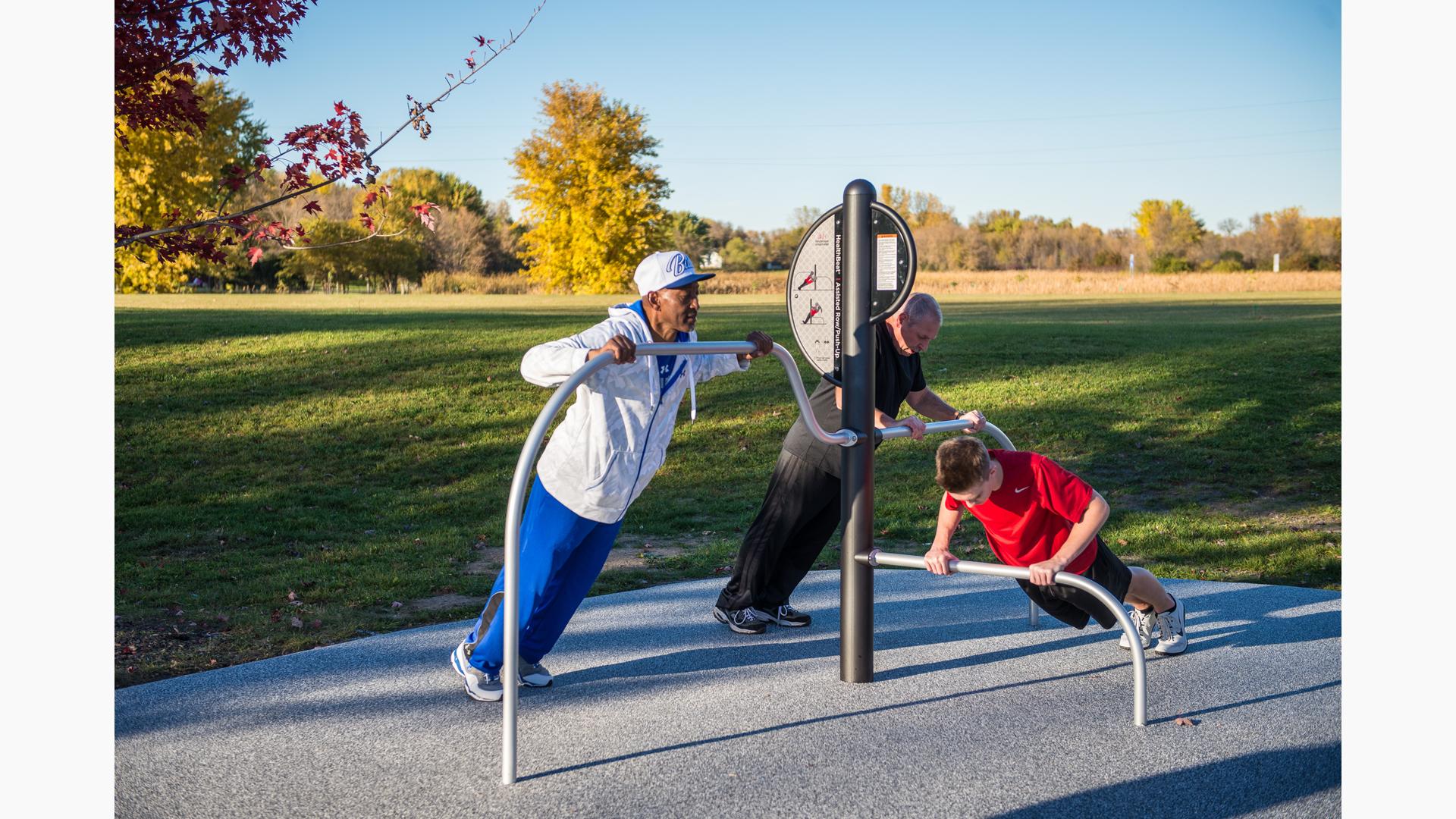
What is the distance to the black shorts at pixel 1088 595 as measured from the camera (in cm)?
411

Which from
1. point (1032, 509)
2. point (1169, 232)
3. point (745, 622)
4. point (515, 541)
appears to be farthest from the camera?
point (1169, 232)

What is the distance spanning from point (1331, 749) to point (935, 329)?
2079mm

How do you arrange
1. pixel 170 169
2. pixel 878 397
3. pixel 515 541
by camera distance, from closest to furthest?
pixel 515 541 < pixel 878 397 < pixel 170 169

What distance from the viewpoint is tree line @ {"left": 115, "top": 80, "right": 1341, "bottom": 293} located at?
78.3 feet

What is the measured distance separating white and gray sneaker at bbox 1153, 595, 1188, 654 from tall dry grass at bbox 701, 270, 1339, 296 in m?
32.4

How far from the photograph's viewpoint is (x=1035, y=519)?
13.3 ft

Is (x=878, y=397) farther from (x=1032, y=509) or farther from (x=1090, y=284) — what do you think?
(x=1090, y=284)

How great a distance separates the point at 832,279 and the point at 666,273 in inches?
32.7

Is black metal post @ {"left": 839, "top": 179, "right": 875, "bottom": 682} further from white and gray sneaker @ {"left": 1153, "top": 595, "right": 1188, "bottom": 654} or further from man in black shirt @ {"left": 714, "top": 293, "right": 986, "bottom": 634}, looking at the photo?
white and gray sneaker @ {"left": 1153, "top": 595, "right": 1188, "bottom": 654}

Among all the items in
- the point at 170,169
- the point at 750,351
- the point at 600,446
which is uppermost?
the point at 170,169

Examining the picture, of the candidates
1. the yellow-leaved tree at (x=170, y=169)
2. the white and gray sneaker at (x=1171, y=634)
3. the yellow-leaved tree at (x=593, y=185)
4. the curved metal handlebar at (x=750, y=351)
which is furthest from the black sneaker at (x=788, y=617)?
the yellow-leaved tree at (x=593, y=185)

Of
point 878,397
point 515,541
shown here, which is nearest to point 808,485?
point 878,397

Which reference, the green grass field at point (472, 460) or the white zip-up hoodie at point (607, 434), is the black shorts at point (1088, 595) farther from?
the green grass field at point (472, 460)

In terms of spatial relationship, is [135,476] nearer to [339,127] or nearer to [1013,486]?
[339,127]
